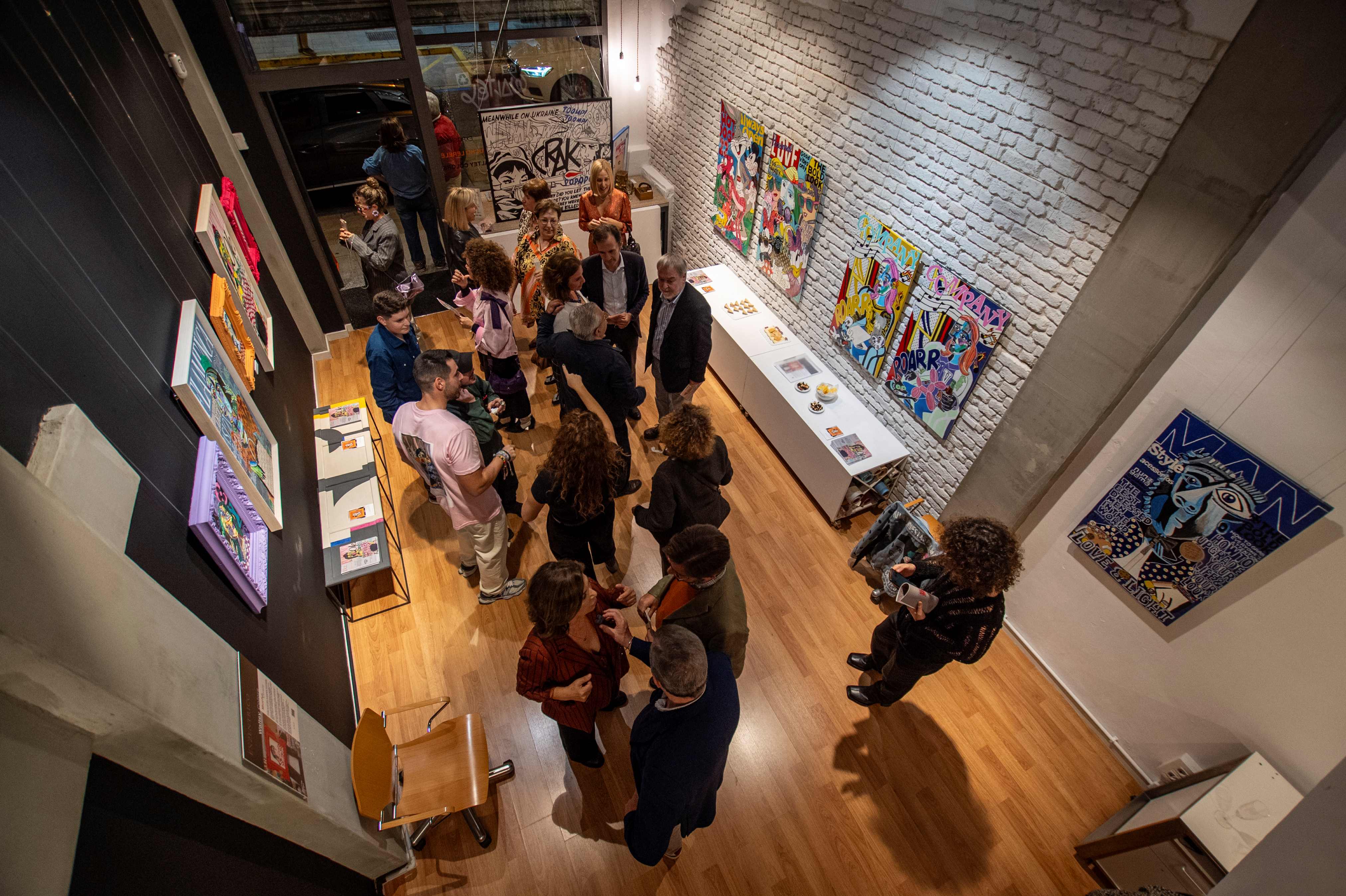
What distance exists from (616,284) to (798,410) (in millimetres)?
1807

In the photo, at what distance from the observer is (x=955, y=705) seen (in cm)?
373

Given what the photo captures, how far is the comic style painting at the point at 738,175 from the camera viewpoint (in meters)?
5.37

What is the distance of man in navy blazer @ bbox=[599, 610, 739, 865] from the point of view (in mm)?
2088

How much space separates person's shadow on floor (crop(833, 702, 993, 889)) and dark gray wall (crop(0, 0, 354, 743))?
2.96 meters

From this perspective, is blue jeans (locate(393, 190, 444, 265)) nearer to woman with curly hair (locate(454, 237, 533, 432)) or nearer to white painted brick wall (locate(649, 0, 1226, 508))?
woman with curly hair (locate(454, 237, 533, 432))

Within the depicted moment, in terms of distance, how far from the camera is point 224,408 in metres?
2.59

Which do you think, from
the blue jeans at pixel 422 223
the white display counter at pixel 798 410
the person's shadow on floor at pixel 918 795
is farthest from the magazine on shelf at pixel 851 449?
the blue jeans at pixel 422 223

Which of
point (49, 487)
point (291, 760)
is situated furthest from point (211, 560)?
point (49, 487)

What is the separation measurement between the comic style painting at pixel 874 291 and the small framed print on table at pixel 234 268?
13.8 ft

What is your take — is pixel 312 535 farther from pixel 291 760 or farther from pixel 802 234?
pixel 802 234

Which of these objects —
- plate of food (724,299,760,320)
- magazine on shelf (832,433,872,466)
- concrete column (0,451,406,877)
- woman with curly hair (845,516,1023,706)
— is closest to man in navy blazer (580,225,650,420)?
plate of food (724,299,760,320)

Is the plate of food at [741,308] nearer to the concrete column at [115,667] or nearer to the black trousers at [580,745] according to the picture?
the black trousers at [580,745]

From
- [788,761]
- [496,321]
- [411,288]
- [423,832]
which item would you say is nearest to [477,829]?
[423,832]

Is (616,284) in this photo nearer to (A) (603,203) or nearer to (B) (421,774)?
(A) (603,203)
